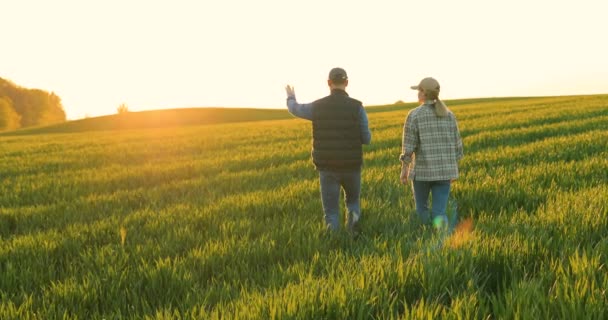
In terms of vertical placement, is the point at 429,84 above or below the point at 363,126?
above

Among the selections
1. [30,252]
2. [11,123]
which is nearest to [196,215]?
[30,252]

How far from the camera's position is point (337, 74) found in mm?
5789

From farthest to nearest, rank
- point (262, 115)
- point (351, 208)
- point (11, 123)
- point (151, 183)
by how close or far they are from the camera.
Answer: point (11, 123) < point (262, 115) < point (151, 183) < point (351, 208)

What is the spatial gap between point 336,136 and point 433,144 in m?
1.15

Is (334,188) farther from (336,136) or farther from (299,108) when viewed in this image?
(299,108)

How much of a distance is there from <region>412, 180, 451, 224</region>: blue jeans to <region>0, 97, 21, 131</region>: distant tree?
91110mm

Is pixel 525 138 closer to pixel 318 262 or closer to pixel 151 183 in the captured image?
pixel 151 183

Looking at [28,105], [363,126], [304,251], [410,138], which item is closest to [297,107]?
[363,126]

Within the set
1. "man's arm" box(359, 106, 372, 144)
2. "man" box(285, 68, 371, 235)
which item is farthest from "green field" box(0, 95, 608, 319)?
"man's arm" box(359, 106, 372, 144)

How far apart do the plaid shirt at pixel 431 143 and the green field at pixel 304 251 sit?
636 millimetres

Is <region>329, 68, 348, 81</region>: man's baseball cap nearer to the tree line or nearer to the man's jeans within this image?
the man's jeans

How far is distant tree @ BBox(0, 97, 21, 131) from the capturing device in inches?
3214

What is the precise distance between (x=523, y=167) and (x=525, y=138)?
5.68 m

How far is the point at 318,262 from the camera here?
441cm
